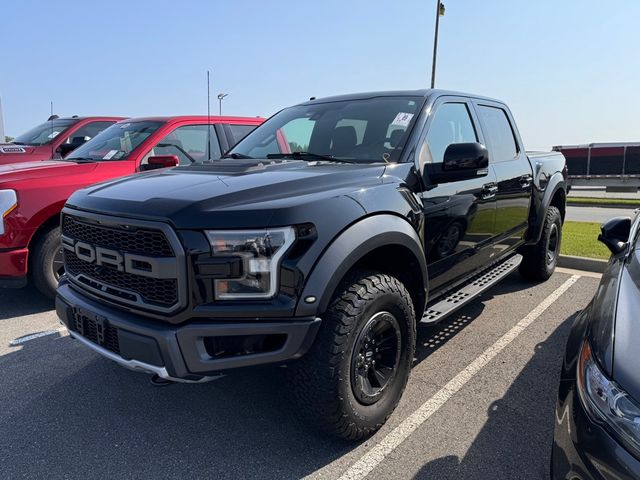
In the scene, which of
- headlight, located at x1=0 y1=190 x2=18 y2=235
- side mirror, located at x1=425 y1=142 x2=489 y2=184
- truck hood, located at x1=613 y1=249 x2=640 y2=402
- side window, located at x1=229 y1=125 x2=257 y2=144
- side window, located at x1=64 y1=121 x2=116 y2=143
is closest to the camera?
truck hood, located at x1=613 y1=249 x2=640 y2=402

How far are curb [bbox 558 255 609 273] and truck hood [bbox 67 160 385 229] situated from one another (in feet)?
15.5

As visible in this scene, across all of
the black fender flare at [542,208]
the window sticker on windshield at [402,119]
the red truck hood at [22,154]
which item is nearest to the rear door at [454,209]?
the window sticker on windshield at [402,119]

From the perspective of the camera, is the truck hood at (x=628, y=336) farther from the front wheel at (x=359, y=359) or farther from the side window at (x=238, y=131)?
the side window at (x=238, y=131)

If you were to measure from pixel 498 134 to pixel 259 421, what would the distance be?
334 cm

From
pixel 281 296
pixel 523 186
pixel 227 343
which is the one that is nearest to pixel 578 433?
pixel 281 296

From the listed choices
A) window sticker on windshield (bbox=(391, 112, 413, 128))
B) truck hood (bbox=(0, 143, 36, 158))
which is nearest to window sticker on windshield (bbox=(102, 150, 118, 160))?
truck hood (bbox=(0, 143, 36, 158))

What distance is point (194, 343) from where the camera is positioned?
2090 millimetres

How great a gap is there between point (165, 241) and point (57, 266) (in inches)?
124

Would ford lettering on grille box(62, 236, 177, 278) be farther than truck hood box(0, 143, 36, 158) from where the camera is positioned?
No

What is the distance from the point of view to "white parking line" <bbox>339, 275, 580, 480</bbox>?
2.42 meters

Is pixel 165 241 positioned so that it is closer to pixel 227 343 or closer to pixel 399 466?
pixel 227 343

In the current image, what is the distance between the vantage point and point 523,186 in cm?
455

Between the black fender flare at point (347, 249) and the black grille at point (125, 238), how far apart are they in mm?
648

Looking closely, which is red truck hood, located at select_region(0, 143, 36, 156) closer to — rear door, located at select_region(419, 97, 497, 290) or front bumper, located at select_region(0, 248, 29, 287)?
front bumper, located at select_region(0, 248, 29, 287)
